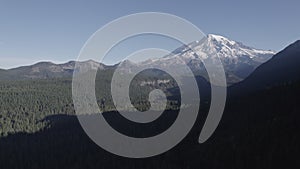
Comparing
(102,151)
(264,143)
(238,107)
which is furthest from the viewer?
(238,107)

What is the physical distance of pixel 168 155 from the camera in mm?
107438

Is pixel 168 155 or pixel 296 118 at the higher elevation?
pixel 296 118

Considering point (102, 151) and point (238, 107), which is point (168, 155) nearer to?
point (102, 151)

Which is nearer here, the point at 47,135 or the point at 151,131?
the point at 151,131

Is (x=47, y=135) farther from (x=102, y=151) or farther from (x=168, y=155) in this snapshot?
(x=168, y=155)

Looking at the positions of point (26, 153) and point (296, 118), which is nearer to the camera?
point (296, 118)

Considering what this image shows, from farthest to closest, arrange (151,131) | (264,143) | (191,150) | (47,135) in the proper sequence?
(47,135), (151,131), (191,150), (264,143)

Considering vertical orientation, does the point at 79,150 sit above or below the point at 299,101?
below

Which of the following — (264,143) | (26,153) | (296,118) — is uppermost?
(296,118)

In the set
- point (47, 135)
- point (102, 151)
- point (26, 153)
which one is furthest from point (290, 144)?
point (47, 135)

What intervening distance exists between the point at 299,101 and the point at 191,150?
3712 cm

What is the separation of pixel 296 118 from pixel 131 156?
5222 cm

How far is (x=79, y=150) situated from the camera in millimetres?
136000

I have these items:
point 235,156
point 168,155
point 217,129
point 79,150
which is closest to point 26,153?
point 79,150
